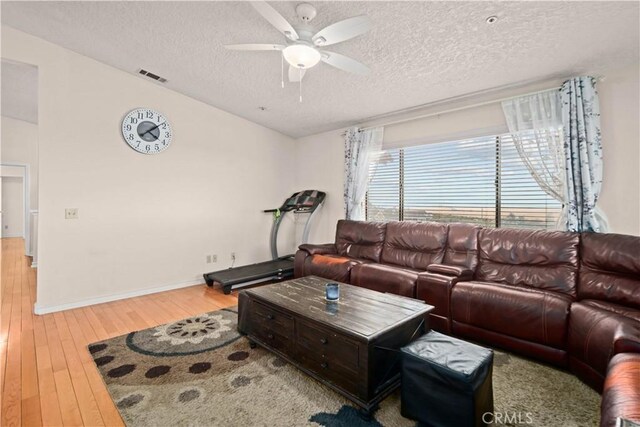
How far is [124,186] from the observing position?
151 inches

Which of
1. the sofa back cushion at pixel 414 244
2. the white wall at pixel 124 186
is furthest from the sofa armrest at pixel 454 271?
the white wall at pixel 124 186

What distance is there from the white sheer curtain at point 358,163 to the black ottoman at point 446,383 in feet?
9.95

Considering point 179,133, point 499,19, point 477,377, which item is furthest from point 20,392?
point 499,19

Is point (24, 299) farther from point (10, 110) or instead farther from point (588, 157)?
point (588, 157)

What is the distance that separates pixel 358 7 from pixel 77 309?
426 cm

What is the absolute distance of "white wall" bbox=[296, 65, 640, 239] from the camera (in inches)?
104

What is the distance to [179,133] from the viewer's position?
4266mm

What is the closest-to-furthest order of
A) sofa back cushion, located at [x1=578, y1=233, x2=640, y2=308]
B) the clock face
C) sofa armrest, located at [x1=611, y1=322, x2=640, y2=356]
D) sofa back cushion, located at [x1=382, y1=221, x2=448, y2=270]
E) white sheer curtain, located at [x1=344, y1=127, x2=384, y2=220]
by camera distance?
sofa armrest, located at [x1=611, y1=322, x2=640, y2=356], sofa back cushion, located at [x1=578, y1=233, x2=640, y2=308], sofa back cushion, located at [x1=382, y1=221, x2=448, y2=270], the clock face, white sheer curtain, located at [x1=344, y1=127, x2=384, y2=220]

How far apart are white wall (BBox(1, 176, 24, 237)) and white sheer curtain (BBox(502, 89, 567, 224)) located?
11.6 metres

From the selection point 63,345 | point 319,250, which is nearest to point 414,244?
point 319,250

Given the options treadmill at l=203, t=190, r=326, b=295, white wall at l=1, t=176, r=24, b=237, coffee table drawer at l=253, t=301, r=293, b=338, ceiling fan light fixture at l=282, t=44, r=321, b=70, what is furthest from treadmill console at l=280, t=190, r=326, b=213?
white wall at l=1, t=176, r=24, b=237

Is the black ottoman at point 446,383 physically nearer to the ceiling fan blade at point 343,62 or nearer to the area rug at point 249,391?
the area rug at point 249,391

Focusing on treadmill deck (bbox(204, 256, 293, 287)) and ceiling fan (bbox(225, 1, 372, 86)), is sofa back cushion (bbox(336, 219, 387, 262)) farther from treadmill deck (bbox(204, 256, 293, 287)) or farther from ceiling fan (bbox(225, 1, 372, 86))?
ceiling fan (bbox(225, 1, 372, 86))

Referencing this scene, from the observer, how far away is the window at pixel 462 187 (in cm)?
327
